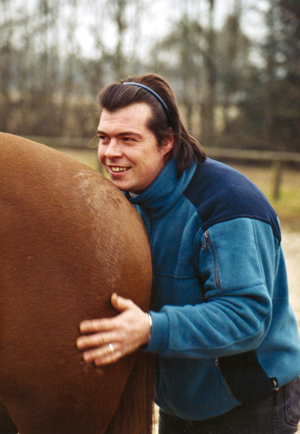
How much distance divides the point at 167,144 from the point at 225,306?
0.57 metres


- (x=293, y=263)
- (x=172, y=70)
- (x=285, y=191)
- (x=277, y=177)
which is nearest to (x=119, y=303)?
(x=293, y=263)

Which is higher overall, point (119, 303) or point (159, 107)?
point (159, 107)

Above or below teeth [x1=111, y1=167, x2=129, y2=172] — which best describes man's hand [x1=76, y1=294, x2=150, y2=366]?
below

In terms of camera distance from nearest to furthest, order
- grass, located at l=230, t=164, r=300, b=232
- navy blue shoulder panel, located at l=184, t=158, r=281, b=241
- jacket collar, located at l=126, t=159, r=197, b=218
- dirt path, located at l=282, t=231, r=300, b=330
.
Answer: navy blue shoulder panel, located at l=184, t=158, r=281, b=241 → jacket collar, located at l=126, t=159, r=197, b=218 → dirt path, located at l=282, t=231, r=300, b=330 → grass, located at l=230, t=164, r=300, b=232

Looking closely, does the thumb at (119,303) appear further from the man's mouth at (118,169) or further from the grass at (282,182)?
the grass at (282,182)

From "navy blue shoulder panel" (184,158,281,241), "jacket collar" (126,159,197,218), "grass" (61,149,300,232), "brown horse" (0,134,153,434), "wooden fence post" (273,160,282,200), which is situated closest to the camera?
"brown horse" (0,134,153,434)

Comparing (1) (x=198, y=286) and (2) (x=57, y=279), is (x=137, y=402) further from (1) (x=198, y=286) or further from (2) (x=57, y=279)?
(2) (x=57, y=279)

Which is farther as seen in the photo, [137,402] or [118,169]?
[118,169]

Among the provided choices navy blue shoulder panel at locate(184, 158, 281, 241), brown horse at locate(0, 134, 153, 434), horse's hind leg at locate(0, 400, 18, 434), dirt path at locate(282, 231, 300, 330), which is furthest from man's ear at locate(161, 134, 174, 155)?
dirt path at locate(282, 231, 300, 330)

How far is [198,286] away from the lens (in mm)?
1240

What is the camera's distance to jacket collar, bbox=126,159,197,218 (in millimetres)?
1282

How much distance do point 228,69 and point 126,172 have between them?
41.0 feet

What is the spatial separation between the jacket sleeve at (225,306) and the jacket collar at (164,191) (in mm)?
189

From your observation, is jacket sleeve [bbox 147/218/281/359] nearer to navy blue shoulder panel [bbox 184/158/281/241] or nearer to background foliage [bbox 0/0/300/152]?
navy blue shoulder panel [bbox 184/158/281/241]
